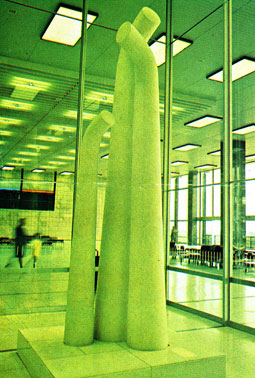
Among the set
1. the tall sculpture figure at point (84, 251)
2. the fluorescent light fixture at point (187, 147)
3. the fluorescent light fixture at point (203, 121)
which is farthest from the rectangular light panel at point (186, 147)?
the tall sculpture figure at point (84, 251)

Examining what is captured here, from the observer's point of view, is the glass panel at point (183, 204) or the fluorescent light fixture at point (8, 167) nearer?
the fluorescent light fixture at point (8, 167)

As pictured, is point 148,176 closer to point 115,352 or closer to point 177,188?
point 115,352

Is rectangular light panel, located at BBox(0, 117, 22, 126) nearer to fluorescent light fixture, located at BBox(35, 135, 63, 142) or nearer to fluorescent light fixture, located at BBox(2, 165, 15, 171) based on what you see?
fluorescent light fixture, located at BBox(35, 135, 63, 142)

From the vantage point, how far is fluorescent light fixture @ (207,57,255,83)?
6.81 m

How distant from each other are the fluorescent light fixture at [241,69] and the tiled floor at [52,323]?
169 inches

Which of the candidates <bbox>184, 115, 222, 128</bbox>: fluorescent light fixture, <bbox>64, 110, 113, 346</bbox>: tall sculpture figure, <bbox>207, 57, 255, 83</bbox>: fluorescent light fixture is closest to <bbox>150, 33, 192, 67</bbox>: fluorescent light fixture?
<bbox>207, 57, 255, 83</bbox>: fluorescent light fixture

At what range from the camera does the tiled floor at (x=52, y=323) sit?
12.7 feet

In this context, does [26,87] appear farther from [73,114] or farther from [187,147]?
[187,147]

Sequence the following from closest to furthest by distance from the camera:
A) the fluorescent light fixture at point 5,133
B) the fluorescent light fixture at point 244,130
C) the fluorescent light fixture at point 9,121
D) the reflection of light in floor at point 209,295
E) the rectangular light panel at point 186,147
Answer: the fluorescent light fixture at point 244,130 < the reflection of light in floor at point 209,295 < the fluorescent light fixture at point 5,133 < the fluorescent light fixture at point 9,121 < the rectangular light panel at point 186,147

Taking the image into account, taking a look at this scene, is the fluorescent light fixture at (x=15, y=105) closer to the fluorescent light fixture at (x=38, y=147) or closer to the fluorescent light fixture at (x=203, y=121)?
the fluorescent light fixture at (x=38, y=147)

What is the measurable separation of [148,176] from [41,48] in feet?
14.3

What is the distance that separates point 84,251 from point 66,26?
15.7ft

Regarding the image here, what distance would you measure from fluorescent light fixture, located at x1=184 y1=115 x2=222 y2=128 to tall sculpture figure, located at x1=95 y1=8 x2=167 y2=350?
9.52 ft

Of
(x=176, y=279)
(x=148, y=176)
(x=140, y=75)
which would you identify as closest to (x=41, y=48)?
(x=140, y=75)
